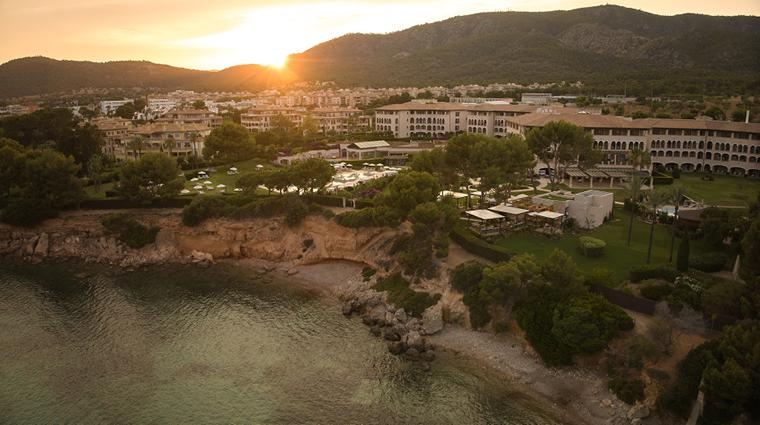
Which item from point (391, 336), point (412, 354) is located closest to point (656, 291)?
point (412, 354)

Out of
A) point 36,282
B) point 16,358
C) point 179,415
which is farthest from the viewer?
point 36,282

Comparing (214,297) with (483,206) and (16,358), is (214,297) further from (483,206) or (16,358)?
(483,206)

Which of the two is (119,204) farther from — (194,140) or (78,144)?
(194,140)

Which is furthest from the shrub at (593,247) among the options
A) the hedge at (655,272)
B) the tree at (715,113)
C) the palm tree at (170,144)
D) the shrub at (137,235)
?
the tree at (715,113)

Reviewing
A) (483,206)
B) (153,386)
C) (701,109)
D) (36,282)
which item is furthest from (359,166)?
(701,109)

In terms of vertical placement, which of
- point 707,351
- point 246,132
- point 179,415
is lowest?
point 179,415

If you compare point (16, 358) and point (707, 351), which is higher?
point (707, 351)
